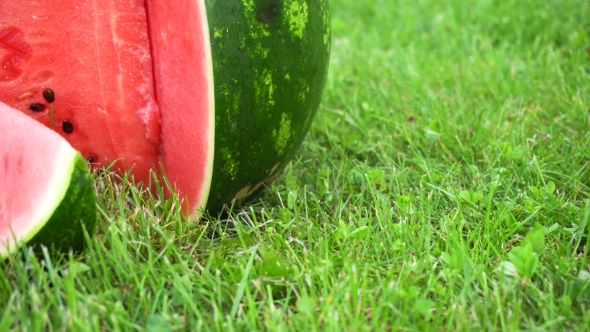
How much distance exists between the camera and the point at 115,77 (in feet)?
5.55

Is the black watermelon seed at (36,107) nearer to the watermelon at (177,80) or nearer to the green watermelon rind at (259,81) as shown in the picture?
the watermelon at (177,80)

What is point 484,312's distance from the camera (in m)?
1.33

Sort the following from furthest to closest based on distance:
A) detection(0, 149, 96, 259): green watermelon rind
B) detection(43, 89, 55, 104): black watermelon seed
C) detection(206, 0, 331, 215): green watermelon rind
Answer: detection(43, 89, 55, 104): black watermelon seed, detection(206, 0, 331, 215): green watermelon rind, detection(0, 149, 96, 259): green watermelon rind

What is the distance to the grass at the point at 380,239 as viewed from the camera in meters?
1.32

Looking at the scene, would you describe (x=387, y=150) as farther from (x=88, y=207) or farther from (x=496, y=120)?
(x=88, y=207)

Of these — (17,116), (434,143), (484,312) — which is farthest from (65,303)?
(434,143)

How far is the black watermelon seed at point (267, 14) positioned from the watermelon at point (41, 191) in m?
0.56

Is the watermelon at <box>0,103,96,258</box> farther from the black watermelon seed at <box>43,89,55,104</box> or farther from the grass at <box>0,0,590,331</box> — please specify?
the black watermelon seed at <box>43,89,55,104</box>

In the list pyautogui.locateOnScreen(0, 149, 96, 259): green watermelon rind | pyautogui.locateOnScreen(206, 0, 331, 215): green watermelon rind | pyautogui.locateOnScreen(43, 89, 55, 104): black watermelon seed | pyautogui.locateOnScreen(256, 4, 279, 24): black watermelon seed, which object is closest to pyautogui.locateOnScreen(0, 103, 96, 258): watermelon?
pyautogui.locateOnScreen(0, 149, 96, 259): green watermelon rind

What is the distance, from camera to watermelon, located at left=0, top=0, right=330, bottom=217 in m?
1.57

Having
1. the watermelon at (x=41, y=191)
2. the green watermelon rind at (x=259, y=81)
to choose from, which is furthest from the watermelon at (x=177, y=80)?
the watermelon at (x=41, y=191)

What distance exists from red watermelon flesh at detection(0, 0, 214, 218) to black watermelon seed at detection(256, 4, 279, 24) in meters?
0.20

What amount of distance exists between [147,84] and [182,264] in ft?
1.77

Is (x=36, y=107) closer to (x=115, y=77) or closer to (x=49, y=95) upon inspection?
(x=49, y=95)
